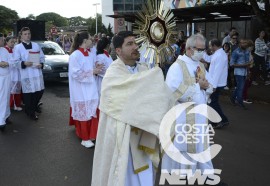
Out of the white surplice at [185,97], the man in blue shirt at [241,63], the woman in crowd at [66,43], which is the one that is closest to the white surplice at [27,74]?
the white surplice at [185,97]

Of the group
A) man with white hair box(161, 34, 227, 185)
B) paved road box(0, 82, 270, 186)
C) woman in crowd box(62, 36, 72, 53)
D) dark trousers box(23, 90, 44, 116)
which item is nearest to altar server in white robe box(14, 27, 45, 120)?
dark trousers box(23, 90, 44, 116)

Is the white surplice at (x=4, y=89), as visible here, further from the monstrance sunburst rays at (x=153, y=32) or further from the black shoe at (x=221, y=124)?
the monstrance sunburst rays at (x=153, y=32)

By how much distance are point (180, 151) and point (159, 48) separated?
155 centimetres

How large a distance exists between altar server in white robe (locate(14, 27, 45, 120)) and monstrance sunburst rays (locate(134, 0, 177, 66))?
16.5ft

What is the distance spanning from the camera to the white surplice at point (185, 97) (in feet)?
13.6

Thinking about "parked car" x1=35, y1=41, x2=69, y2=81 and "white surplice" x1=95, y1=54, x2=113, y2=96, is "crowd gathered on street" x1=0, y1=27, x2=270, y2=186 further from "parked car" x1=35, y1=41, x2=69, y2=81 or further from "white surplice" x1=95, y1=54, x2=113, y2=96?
"parked car" x1=35, y1=41, x2=69, y2=81

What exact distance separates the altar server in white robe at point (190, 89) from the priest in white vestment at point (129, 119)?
3.00 ft

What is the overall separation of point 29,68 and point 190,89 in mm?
4965

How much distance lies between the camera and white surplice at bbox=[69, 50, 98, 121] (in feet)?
19.8

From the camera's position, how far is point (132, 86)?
2.97 m

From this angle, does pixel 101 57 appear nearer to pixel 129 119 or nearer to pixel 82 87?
pixel 82 87

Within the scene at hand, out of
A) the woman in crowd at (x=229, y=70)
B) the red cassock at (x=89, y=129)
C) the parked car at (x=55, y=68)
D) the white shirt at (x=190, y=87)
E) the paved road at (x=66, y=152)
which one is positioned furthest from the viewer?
the parked car at (x=55, y=68)

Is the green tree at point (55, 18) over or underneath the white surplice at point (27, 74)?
over

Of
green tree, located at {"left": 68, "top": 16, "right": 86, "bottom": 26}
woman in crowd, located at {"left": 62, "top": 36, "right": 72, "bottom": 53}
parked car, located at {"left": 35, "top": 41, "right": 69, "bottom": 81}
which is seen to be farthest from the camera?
green tree, located at {"left": 68, "top": 16, "right": 86, "bottom": 26}
